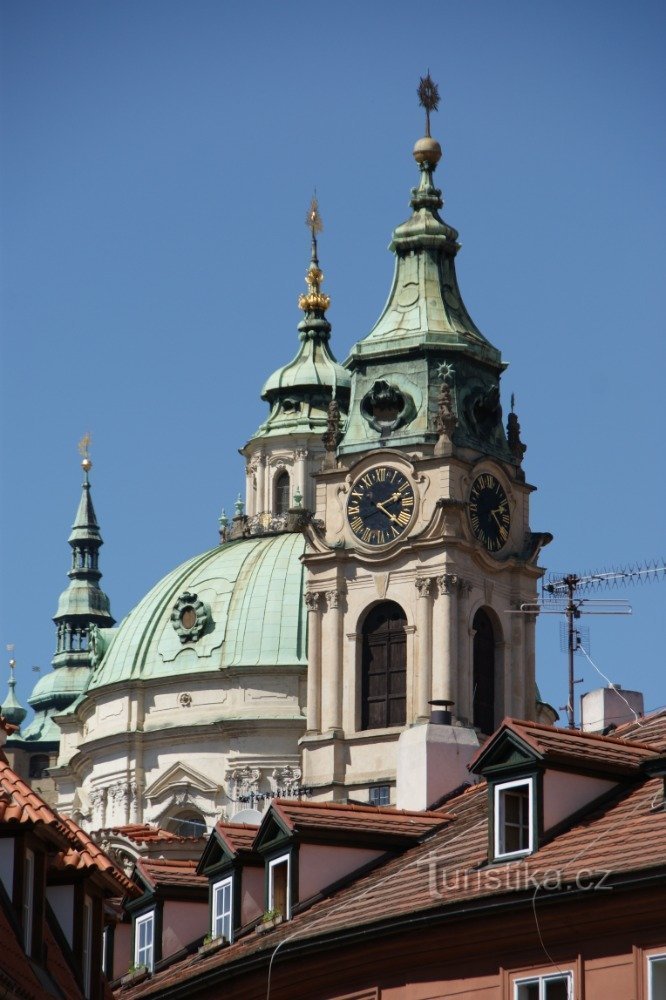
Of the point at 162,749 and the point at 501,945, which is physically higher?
the point at 162,749

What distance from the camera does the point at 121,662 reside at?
128m

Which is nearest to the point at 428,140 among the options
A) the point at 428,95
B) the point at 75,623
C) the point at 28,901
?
the point at 428,95

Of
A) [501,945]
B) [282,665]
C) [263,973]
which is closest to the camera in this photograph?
[501,945]

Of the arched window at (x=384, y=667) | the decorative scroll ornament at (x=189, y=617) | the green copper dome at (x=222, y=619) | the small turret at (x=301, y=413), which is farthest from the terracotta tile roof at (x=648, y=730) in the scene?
the small turret at (x=301, y=413)

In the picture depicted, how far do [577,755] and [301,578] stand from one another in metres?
86.2

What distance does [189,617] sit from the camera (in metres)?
126

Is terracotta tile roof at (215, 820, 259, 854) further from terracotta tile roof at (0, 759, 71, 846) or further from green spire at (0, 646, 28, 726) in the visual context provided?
green spire at (0, 646, 28, 726)

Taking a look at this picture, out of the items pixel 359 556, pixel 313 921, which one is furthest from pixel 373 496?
pixel 313 921

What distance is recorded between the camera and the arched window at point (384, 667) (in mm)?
110812

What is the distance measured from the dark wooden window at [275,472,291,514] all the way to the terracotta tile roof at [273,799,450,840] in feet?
299

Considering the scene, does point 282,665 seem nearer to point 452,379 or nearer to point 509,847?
point 452,379

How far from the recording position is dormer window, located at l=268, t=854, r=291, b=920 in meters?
43.2

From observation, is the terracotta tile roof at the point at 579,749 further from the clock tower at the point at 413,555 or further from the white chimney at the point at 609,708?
the clock tower at the point at 413,555

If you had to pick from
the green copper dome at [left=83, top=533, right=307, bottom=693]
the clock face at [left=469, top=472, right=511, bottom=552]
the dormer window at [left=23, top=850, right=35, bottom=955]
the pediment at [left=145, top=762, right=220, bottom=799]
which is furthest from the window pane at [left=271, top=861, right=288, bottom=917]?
the green copper dome at [left=83, top=533, right=307, bottom=693]
